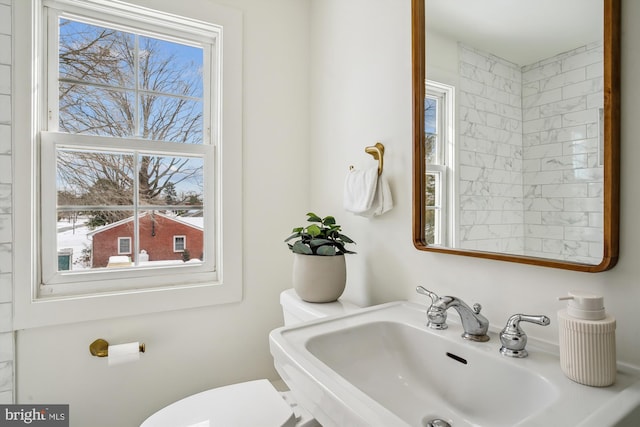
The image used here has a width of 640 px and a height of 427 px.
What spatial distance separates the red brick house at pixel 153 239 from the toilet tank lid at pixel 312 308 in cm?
57

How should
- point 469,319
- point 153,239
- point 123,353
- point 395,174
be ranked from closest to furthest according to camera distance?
1. point 469,319
2. point 395,174
3. point 123,353
4. point 153,239

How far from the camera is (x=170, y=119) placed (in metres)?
1.56

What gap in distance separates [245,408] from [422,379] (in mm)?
609

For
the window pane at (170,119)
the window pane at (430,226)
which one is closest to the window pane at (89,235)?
the window pane at (170,119)

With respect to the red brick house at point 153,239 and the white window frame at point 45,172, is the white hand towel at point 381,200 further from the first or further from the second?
the red brick house at point 153,239

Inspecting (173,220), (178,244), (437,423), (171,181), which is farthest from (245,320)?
(437,423)

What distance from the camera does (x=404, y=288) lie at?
114 centimetres

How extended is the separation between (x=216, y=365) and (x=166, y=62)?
140cm

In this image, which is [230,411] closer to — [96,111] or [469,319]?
[469,319]

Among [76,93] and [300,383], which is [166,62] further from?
[300,383]

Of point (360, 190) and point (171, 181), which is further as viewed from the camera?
point (171, 181)
